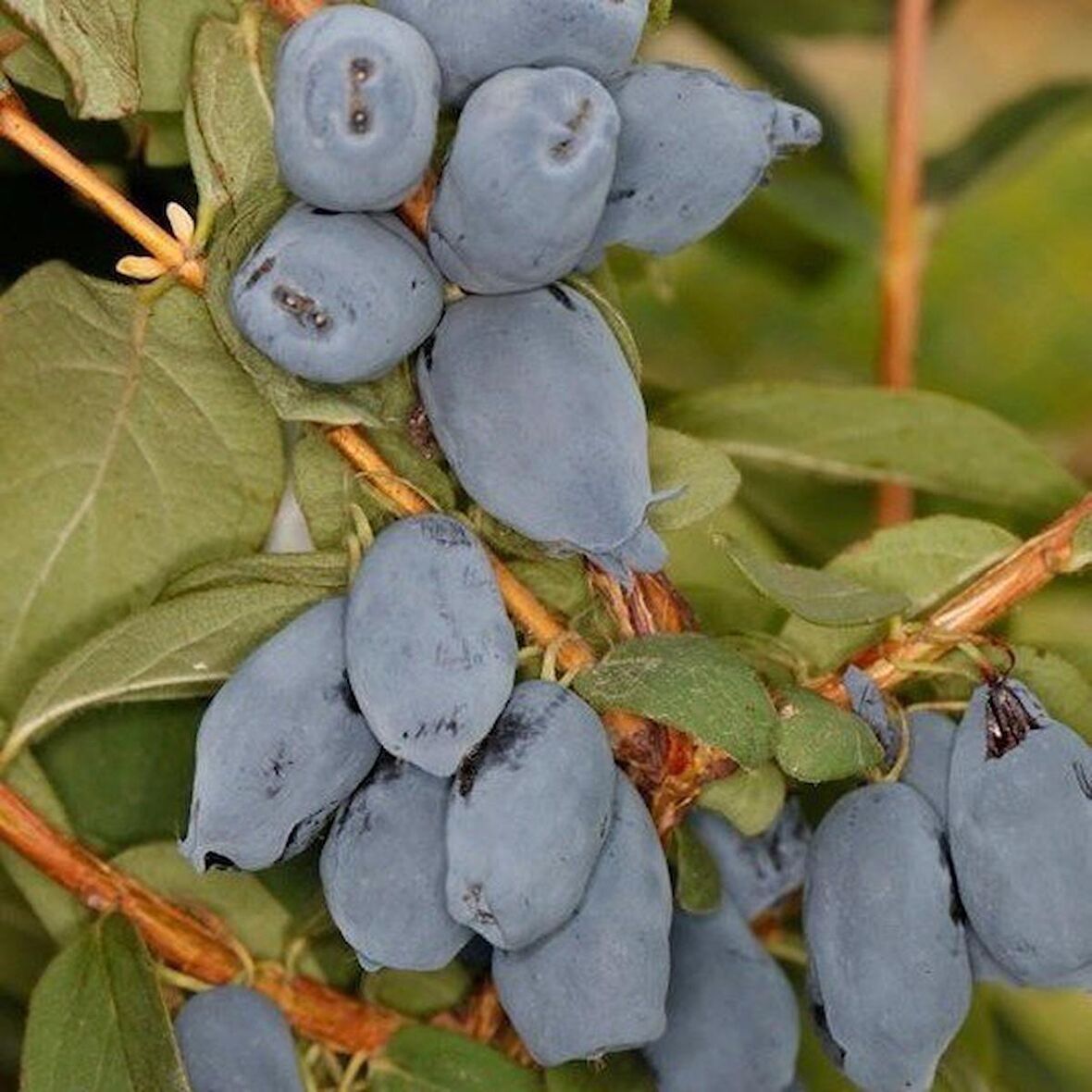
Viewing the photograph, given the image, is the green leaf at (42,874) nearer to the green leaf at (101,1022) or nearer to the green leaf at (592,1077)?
the green leaf at (101,1022)

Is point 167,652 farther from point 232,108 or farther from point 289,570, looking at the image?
point 232,108

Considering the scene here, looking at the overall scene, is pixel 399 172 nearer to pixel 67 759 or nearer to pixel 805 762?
pixel 805 762

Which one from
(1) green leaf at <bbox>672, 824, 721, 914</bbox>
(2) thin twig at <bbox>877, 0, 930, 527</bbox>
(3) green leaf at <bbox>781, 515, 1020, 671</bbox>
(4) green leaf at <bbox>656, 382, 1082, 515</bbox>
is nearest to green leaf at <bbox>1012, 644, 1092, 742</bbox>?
(3) green leaf at <bbox>781, 515, 1020, 671</bbox>

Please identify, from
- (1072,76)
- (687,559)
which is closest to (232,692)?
(687,559)

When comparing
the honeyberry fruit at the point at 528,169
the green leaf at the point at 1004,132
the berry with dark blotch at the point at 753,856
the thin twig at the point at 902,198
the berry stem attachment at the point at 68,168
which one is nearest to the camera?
the honeyberry fruit at the point at 528,169

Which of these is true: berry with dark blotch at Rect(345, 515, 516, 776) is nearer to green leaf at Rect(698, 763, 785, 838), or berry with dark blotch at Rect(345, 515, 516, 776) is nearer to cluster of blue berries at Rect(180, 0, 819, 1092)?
cluster of blue berries at Rect(180, 0, 819, 1092)

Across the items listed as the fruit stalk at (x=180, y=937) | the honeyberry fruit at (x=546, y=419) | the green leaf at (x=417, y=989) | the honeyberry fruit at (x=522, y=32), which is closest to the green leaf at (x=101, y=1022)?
the fruit stalk at (x=180, y=937)
